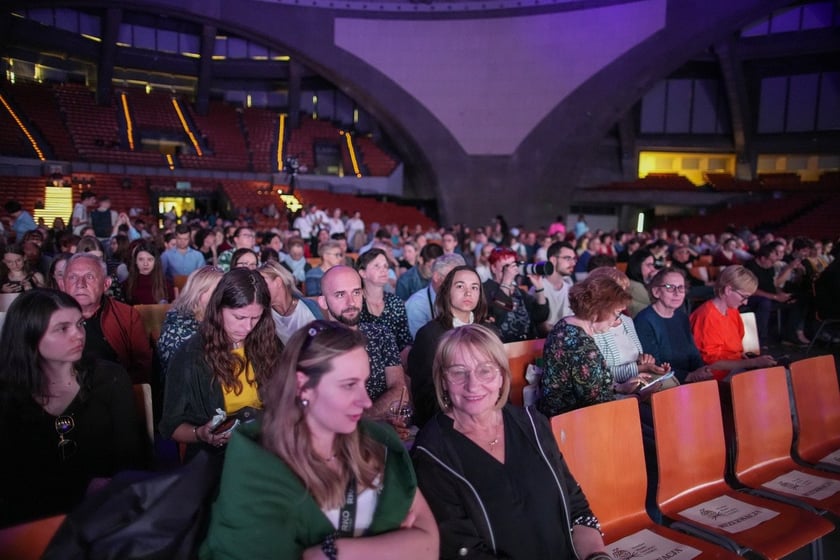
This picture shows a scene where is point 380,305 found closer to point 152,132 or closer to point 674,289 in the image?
point 674,289

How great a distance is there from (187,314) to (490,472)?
1854 mm

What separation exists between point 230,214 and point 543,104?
10426 mm

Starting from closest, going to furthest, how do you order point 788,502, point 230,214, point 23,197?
1. point 788,502
2. point 23,197
3. point 230,214

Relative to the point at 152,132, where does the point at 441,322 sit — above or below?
below

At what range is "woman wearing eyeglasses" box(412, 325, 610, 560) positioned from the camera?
174 cm

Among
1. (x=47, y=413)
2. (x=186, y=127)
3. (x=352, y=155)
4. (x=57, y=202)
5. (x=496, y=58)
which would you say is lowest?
(x=47, y=413)

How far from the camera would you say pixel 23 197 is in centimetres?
1473

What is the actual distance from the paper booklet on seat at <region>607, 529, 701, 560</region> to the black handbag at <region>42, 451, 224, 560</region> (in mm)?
1539

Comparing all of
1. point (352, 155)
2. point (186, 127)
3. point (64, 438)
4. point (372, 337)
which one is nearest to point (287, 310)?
point (372, 337)

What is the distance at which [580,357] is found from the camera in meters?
2.59

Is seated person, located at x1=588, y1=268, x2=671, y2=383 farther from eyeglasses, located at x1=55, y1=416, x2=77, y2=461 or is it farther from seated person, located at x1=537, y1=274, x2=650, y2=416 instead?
eyeglasses, located at x1=55, y1=416, x2=77, y2=461

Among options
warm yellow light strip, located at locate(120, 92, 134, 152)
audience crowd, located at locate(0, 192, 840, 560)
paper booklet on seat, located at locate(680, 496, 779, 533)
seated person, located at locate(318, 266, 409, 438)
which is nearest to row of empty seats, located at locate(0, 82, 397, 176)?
warm yellow light strip, located at locate(120, 92, 134, 152)

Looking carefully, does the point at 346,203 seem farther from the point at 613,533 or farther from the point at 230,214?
the point at 613,533

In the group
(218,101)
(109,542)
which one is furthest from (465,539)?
(218,101)
